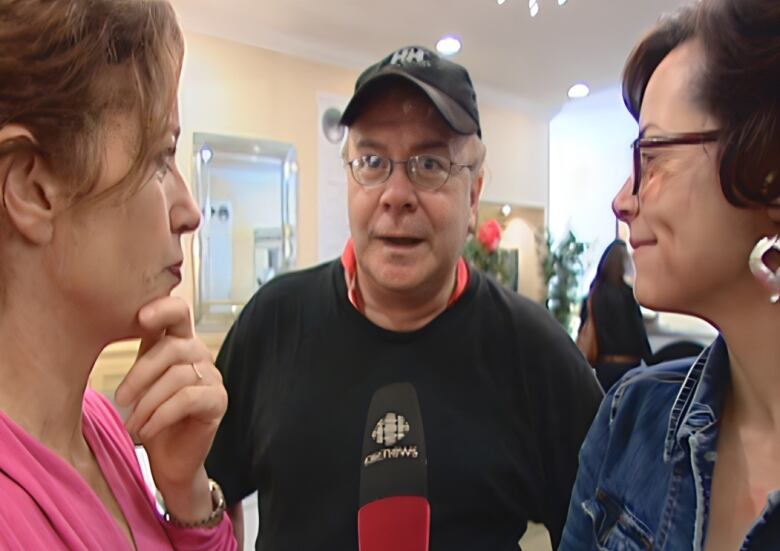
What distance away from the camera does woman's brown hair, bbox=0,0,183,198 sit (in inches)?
23.7

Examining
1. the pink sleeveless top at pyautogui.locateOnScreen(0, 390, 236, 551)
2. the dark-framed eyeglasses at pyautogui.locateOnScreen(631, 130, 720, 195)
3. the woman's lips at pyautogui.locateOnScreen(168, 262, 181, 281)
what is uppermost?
the dark-framed eyeglasses at pyautogui.locateOnScreen(631, 130, 720, 195)

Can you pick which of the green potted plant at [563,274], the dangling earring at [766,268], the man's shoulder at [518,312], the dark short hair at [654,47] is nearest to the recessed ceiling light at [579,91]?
the green potted plant at [563,274]

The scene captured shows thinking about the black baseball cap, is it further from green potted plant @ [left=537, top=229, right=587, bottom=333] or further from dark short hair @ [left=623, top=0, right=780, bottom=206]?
green potted plant @ [left=537, top=229, right=587, bottom=333]

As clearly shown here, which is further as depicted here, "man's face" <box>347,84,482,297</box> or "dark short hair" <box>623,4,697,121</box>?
"man's face" <box>347,84,482,297</box>

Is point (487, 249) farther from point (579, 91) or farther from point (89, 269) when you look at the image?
point (89, 269)

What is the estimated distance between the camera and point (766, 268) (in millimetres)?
749

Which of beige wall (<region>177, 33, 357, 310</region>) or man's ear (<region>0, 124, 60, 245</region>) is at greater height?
beige wall (<region>177, 33, 357, 310</region>)

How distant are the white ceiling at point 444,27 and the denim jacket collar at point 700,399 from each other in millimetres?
2451

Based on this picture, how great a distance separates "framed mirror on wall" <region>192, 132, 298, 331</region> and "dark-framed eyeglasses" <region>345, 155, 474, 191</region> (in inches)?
84.2

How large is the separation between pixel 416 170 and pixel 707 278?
1.93 ft

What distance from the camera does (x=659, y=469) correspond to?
2.99 feet

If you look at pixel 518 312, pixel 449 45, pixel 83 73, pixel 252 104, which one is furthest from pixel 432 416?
pixel 449 45

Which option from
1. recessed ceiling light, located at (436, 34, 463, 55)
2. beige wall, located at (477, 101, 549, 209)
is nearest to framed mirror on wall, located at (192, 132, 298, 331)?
recessed ceiling light, located at (436, 34, 463, 55)

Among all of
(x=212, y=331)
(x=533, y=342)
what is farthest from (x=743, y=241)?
(x=212, y=331)
